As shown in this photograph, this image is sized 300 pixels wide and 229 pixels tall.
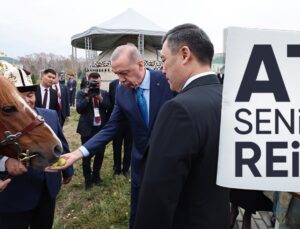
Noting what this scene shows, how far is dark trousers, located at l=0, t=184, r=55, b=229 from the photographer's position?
8.03 feet

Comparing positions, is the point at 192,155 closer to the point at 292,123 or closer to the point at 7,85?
the point at 292,123

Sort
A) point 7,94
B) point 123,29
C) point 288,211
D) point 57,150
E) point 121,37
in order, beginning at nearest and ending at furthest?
1. point 7,94
2. point 57,150
3. point 288,211
4. point 123,29
5. point 121,37

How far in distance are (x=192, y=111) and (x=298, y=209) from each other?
189 centimetres

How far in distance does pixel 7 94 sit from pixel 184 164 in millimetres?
1291

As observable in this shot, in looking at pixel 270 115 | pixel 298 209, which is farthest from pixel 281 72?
pixel 298 209

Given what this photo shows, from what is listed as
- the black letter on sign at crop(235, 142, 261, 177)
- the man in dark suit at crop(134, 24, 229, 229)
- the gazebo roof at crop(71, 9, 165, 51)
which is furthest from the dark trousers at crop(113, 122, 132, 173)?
the gazebo roof at crop(71, 9, 165, 51)

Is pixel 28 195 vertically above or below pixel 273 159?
below

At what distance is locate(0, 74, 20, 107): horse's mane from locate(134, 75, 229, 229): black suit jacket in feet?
3.57

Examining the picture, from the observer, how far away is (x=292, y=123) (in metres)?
1.30

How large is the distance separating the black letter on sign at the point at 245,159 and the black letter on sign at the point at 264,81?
0.18 metres

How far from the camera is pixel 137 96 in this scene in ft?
9.41

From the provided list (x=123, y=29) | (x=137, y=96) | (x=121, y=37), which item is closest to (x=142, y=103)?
(x=137, y=96)

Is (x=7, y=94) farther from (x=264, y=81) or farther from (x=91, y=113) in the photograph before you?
(x=91, y=113)

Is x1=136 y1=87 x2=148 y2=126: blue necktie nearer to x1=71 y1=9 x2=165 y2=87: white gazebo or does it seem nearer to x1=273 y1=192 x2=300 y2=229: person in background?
x1=273 y1=192 x2=300 y2=229: person in background
